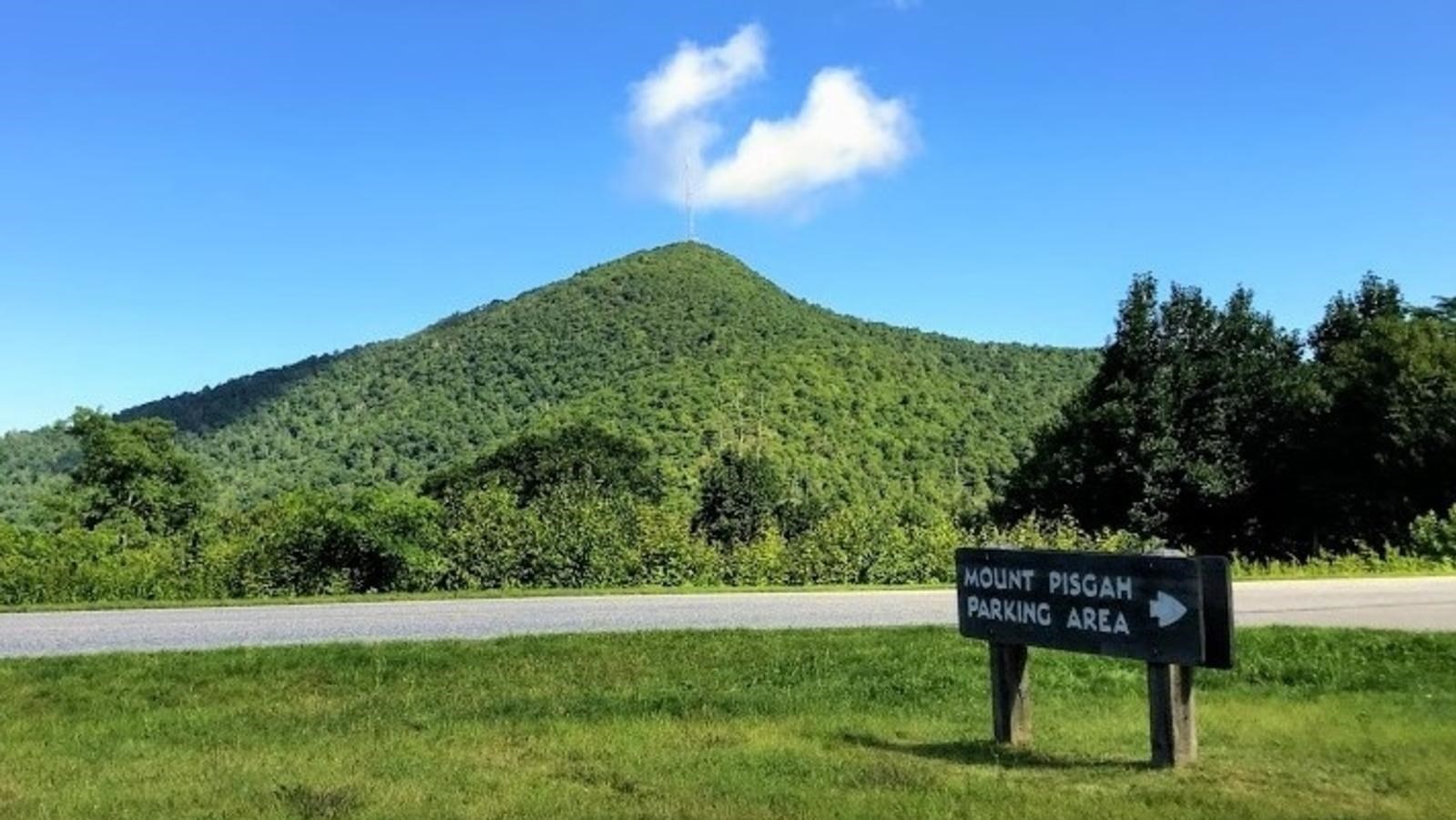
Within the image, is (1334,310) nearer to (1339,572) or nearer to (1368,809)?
(1339,572)

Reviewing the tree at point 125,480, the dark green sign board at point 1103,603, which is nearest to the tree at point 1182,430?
the dark green sign board at point 1103,603

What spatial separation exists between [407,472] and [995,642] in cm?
7833

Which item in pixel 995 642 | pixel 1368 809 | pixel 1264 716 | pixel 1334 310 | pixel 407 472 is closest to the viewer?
pixel 1368 809

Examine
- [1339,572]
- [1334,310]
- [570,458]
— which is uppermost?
[1334,310]

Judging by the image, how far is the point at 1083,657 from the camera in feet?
30.2

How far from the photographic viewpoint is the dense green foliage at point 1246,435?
34.8 metres

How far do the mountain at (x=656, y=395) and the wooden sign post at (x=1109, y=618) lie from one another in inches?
2243

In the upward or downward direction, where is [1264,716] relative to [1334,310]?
downward

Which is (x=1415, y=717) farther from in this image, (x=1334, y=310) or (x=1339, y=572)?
(x=1334, y=310)

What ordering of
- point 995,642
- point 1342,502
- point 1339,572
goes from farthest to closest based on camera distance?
point 1342,502, point 1339,572, point 995,642

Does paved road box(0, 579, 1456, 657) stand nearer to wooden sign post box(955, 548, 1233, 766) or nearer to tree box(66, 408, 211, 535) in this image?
wooden sign post box(955, 548, 1233, 766)

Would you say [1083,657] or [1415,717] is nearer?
[1415,717]

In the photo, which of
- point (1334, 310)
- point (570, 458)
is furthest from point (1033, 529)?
point (570, 458)

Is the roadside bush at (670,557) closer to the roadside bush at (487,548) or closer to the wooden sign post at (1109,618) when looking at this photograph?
the roadside bush at (487,548)
